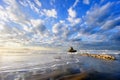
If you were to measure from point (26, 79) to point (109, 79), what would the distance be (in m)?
6.86

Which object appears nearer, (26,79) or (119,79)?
(26,79)

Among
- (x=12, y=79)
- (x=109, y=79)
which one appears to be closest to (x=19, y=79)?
(x=12, y=79)

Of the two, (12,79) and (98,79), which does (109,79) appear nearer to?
(98,79)

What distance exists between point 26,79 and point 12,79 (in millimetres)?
1142

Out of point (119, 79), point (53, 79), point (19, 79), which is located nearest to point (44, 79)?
point (53, 79)

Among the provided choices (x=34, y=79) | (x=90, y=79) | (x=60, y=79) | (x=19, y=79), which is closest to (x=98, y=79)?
Result: (x=90, y=79)

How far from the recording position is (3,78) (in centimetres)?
1319

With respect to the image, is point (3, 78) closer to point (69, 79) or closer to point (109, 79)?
point (69, 79)

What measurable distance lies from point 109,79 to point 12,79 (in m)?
7.98

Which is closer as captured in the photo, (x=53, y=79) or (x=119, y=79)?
(x=53, y=79)

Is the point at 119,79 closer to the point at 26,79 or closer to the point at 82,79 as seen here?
the point at 82,79

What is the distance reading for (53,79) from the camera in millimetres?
12781

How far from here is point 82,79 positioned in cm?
1310

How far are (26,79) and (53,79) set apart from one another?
2146 millimetres
